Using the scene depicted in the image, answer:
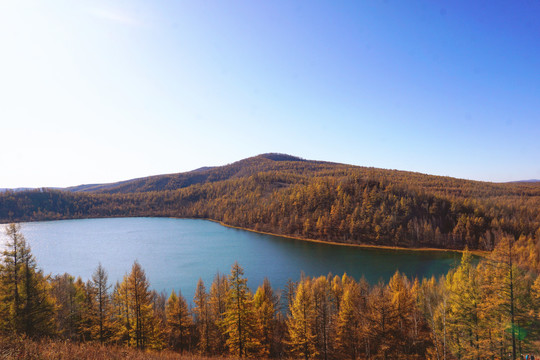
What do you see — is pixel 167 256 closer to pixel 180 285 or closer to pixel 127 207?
pixel 180 285

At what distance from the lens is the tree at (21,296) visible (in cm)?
1387

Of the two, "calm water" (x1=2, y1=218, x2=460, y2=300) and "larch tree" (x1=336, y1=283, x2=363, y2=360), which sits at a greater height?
"larch tree" (x1=336, y1=283, x2=363, y2=360)

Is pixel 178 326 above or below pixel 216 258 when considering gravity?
above

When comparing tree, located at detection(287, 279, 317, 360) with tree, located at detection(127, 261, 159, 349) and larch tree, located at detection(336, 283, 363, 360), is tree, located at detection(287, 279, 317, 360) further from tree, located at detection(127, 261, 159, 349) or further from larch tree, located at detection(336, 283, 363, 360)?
tree, located at detection(127, 261, 159, 349)

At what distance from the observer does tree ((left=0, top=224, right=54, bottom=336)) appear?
45.5 ft

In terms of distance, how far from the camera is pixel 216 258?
60.1 metres

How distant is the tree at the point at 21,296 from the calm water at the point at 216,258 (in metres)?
26.0

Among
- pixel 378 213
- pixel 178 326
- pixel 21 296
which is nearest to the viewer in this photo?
pixel 21 296

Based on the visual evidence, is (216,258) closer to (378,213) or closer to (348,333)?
(348,333)

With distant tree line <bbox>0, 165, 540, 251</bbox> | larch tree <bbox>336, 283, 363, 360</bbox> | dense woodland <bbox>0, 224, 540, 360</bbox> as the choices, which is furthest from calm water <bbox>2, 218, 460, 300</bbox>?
larch tree <bbox>336, 283, 363, 360</bbox>

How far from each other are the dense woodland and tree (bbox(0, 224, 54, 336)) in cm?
5

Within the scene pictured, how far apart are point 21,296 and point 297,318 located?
61.3ft

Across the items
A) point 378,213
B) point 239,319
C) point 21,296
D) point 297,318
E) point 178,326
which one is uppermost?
point 21,296

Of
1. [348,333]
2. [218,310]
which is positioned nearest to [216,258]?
[218,310]
